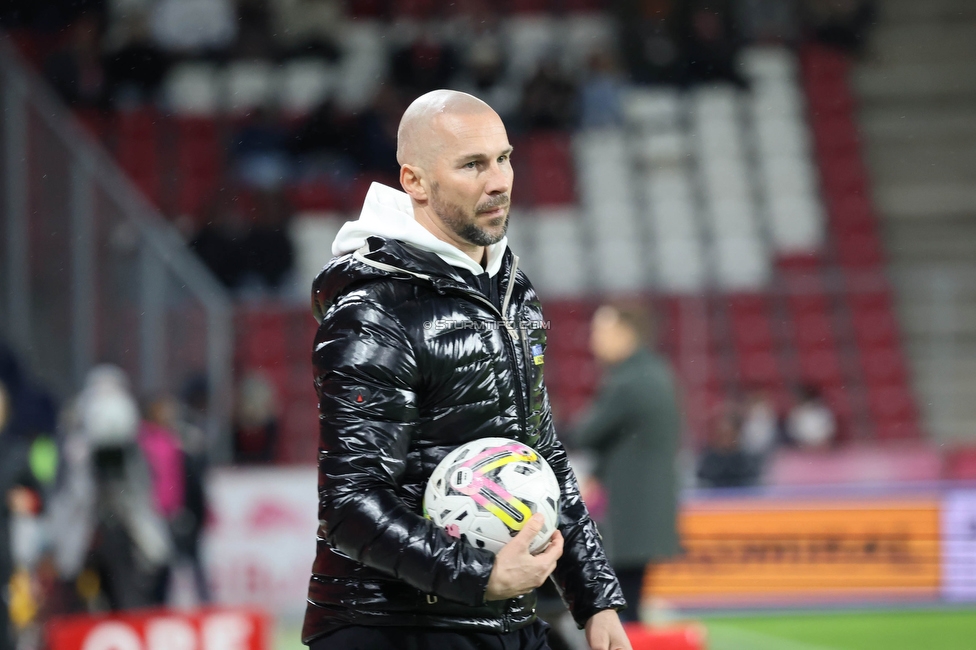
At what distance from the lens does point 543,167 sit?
59.1 feet

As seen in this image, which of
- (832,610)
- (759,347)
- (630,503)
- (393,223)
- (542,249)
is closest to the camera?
(393,223)

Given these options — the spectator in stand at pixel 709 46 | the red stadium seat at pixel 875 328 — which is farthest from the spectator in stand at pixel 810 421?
the spectator in stand at pixel 709 46

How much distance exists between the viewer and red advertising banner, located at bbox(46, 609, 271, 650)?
6684 millimetres

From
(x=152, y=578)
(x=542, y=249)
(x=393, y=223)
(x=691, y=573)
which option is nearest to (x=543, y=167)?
(x=542, y=249)

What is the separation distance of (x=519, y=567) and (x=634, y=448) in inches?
185

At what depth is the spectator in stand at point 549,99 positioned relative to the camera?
58.4 feet

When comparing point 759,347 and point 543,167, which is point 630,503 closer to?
point 759,347

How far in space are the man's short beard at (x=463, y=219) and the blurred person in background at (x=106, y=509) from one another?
6.79 metres

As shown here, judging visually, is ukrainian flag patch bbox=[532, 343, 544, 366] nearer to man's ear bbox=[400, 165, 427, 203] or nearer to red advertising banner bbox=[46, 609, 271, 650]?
man's ear bbox=[400, 165, 427, 203]

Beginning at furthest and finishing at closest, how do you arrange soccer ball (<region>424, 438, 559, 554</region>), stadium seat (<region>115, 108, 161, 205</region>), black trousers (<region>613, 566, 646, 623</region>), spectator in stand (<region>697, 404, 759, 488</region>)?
1. stadium seat (<region>115, 108, 161, 205</region>)
2. spectator in stand (<region>697, 404, 759, 488</region>)
3. black trousers (<region>613, 566, 646, 623</region>)
4. soccer ball (<region>424, 438, 559, 554</region>)

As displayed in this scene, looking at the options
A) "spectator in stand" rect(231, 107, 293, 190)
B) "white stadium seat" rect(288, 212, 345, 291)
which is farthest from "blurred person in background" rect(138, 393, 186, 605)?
"spectator in stand" rect(231, 107, 293, 190)

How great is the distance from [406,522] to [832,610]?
9235 mm

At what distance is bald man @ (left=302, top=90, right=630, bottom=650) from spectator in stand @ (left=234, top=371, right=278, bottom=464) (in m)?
9.78

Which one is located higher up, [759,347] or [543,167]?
[543,167]
